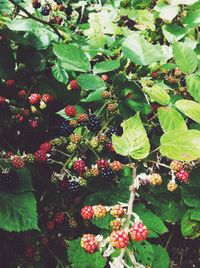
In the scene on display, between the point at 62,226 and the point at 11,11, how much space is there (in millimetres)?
1391

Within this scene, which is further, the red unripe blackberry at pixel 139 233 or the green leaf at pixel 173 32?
the green leaf at pixel 173 32

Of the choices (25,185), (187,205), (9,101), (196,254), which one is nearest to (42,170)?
(25,185)

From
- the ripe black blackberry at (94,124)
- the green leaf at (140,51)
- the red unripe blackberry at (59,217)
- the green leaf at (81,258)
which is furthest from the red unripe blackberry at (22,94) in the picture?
the green leaf at (81,258)

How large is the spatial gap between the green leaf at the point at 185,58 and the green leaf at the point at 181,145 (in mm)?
554

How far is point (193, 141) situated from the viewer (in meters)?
1.32

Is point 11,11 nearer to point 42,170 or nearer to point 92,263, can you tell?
point 42,170

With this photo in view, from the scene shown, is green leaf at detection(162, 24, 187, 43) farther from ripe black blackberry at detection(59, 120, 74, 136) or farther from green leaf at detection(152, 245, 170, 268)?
green leaf at detection(152, 245, 170, 268)

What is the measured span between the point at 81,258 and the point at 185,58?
3.55 feet

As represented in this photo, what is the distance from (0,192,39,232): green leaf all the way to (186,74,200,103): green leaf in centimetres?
87

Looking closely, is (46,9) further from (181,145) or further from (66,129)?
(181,145)

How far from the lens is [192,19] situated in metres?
2.21

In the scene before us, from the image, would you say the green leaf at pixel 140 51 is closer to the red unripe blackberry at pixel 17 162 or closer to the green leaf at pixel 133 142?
the green leaf at pixel 133 142

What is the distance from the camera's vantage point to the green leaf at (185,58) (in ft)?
5.88

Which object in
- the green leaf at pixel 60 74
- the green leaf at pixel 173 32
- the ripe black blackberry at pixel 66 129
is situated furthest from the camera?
the green leaf at pixel 173 32
